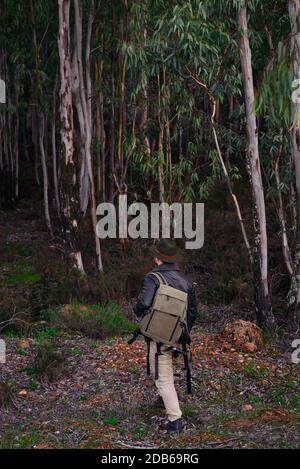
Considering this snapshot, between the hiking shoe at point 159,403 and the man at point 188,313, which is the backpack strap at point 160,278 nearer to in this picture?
the man at point 188,313

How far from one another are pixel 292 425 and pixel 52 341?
3.91 m

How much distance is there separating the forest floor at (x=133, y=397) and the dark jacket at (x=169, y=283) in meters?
1.12

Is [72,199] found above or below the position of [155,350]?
above

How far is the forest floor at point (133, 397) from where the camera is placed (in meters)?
7.04

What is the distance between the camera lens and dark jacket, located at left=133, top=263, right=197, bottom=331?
686cm

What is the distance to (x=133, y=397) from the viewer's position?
8.09 m

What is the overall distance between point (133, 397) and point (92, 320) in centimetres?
281

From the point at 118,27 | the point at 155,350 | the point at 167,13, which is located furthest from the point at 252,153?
the point at 118,27

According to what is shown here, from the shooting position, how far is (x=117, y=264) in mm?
15000

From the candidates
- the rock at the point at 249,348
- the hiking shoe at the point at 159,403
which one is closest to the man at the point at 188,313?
the hiking shoe at the point at 159,403

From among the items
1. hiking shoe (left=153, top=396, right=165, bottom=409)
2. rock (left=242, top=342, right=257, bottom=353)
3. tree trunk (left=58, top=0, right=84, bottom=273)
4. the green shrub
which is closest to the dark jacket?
hiking shoe (left=153, top=396, right=165, bottom=409)

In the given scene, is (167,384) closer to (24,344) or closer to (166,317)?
(166,317)

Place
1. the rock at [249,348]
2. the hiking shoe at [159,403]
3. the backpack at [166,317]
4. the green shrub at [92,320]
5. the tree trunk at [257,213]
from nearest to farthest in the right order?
the backpack at [166,317]
the hiking shoe at [159,403]
the rock at [249,348]
the green shrub at [92,320]
the tree trunk at [257,213]
